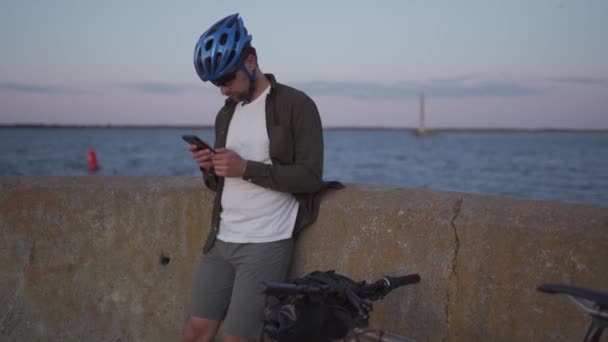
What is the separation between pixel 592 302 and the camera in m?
1.85

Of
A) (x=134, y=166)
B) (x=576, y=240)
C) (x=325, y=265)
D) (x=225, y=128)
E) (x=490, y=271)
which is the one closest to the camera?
(x=576, y=240)

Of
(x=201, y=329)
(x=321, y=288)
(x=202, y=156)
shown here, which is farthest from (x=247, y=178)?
(x=321, y=288)

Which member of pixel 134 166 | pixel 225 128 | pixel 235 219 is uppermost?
pixel 225 128

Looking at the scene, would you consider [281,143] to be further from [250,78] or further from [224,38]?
[224,38]

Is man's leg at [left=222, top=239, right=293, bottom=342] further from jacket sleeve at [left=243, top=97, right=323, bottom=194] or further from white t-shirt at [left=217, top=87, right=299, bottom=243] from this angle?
jacket sleeve at [left=243, top=97, right=323, bottom=194]

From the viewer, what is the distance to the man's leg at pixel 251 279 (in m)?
2.88

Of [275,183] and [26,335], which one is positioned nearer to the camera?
[275,183]

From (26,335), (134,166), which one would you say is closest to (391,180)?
(134,166)

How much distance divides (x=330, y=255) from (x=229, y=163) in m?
0.88

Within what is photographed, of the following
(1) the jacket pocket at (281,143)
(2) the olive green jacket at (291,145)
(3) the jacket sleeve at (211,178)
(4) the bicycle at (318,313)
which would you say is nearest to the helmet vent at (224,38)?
(2) the olive green jacket at (291,145)

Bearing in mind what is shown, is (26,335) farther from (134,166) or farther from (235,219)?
(134,166)

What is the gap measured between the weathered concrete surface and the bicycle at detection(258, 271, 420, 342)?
39.6 inches

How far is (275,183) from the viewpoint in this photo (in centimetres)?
293

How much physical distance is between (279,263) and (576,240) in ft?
4.13
